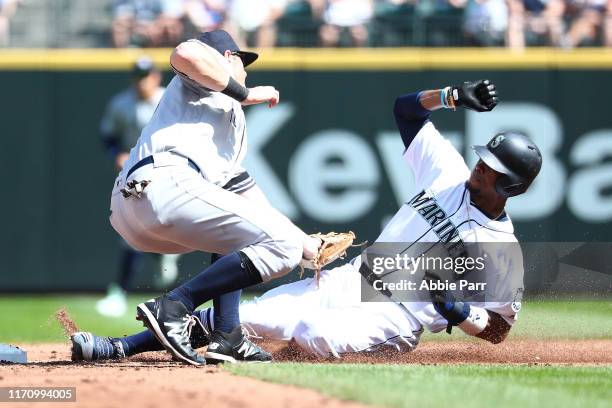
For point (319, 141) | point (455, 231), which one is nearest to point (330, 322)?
point (455, 231)

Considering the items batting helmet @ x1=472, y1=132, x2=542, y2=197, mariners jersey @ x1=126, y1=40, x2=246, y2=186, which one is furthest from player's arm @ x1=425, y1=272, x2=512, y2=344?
mariners jersey @ x1=126, y1=40, x2=246, y2=186

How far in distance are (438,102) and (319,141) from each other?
576cm

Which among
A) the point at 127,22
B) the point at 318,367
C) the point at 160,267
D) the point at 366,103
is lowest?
the point at 160,267

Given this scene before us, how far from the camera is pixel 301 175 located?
11.8 meters

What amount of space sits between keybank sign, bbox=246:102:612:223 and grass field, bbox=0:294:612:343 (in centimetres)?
199

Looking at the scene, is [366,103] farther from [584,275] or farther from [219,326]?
[219,326]

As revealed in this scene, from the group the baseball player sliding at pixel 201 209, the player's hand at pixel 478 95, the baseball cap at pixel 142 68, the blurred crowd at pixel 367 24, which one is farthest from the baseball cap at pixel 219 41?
the blurred crowd at pixel 367 24

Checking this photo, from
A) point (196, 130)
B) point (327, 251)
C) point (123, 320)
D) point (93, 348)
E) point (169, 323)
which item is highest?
point (196, 130)

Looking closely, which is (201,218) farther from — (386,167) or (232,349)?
(386,167)

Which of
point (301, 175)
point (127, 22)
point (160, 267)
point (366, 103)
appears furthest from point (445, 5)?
point (160, 267)

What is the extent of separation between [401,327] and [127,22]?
22.0ft

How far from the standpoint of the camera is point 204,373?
16.9ft

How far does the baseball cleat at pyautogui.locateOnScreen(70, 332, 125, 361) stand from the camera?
5828 millimetres

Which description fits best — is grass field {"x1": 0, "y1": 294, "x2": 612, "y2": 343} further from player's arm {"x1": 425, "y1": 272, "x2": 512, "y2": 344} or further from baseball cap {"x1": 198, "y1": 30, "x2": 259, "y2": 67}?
baseball cap {"x1": 198, "y1": 30, "x2": 259, "y2": 67}
